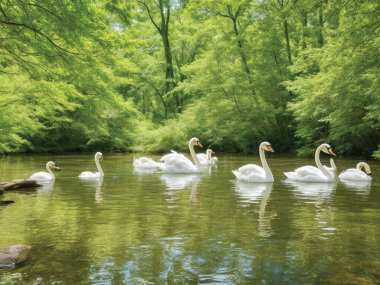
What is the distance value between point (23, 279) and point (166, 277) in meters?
1.45

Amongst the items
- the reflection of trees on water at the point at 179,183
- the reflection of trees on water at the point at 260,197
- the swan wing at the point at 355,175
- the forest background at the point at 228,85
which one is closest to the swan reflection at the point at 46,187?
the forest background at the point at 228,85

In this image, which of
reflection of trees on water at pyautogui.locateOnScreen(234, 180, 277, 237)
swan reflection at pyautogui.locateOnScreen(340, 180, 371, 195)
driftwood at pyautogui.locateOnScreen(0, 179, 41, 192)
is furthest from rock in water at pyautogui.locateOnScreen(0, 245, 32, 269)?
swan reflection at pyautogui.locateOnScreen(340, 180, 371, 195)

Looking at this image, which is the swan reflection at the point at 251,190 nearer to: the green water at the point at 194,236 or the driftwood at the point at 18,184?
the green water at the point at 194,236

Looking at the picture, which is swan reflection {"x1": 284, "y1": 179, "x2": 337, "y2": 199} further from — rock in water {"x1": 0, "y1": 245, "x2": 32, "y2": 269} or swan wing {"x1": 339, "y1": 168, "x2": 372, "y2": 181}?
rock in water {"x1": 0, "y1": 245, "x2": 32, "y2": 269}

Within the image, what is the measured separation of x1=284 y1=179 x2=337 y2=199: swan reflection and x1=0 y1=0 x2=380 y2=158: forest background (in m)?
4.12

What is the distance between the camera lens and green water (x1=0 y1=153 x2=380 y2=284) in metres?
5.34

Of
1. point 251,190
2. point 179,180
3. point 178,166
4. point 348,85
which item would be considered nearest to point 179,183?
point 179,180

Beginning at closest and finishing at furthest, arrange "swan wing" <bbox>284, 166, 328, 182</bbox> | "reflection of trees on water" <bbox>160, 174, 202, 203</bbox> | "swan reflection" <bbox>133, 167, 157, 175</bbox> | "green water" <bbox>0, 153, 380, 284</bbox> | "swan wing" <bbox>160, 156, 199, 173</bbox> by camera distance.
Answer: "green water" <bbox>0, 153, 380, 284</bbox>, "reflection of trees on water" <bbox>160, 174, 202, 203</bbox>, "swan wing" <bbox>284, 166, 328, 182</bbox>, "swan wing" <bbox>160, 156, 199, 173</bbox>, "swan reflection" <bbox>133, 167, 157, 175</bbox>

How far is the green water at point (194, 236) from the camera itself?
534cm

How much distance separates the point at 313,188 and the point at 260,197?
258cm

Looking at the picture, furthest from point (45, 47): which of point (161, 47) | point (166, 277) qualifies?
point (161, 47)

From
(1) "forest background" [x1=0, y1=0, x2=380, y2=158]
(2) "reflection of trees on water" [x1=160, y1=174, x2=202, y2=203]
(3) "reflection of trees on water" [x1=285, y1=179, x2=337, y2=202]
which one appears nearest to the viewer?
(3) "reflection of trees on water" [x1=285, y1=179, x2=337, y2=202]

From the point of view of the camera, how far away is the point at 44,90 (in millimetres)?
13461

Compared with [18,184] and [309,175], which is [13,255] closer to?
[18,184]
